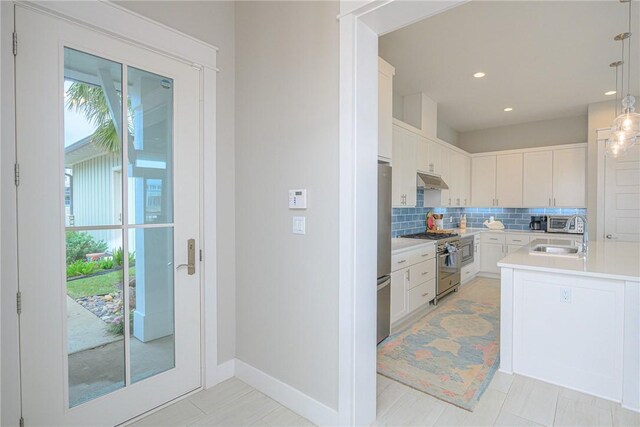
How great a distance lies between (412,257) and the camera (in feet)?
11.4

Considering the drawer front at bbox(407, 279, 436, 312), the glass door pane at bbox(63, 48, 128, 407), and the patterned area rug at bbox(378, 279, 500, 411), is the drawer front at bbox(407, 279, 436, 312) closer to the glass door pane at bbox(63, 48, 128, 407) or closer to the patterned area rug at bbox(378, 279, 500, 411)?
the patterned area rug at bbox(378, 279, 500, 411)

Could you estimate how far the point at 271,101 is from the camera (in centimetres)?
211

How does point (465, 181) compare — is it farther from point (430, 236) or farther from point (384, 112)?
point (384, 112)

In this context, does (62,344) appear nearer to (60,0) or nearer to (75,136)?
(75,136)

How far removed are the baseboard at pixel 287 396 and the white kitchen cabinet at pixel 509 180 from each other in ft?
18.1

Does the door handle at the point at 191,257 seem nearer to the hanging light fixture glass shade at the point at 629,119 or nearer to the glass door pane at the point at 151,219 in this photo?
the glass door pane at the point at 151,219

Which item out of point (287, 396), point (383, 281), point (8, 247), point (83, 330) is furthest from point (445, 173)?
point (8, 247)

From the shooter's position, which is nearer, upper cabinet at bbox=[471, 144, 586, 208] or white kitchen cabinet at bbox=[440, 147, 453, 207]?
white kitchen cabinet at bbox=[440, 147, 453, 207]

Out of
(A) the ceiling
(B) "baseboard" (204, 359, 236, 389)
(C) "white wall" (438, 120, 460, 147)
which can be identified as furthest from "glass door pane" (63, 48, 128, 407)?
(C) "white wall" (438, 120, 460, 147)

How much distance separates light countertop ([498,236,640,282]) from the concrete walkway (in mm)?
2814

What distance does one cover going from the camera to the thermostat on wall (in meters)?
1.91

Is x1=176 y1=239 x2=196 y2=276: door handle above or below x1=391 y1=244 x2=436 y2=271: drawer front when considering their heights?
above

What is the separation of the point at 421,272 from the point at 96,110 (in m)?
3.42

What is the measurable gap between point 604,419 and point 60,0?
3938 millimetres
